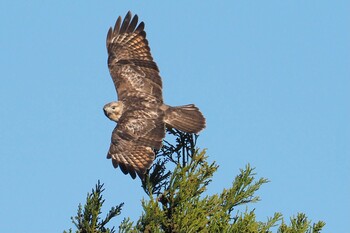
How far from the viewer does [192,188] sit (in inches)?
365

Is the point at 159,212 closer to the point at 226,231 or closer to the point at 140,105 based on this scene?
the point at 226,231

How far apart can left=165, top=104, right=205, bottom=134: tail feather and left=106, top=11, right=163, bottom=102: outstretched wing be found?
0.56 metres

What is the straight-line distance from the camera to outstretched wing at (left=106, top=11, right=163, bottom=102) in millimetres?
14992

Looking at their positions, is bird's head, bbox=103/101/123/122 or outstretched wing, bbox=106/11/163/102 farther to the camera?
outstretched wing, bbox=106/11/163/102

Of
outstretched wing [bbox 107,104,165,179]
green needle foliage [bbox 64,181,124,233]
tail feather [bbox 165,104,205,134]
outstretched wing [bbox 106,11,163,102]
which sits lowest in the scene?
green needle foliage [bbox 64,181,124,233]

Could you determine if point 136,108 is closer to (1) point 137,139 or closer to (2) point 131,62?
(1) point 137,139

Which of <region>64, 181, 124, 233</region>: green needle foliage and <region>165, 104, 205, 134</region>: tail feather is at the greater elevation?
<region>165, 104, 205, 134</region>: tail feather

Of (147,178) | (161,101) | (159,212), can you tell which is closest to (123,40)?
(161,101)

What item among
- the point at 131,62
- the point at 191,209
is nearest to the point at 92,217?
the point at 191,209

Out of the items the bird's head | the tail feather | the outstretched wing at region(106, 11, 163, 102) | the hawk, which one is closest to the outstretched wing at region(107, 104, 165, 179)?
the hawk

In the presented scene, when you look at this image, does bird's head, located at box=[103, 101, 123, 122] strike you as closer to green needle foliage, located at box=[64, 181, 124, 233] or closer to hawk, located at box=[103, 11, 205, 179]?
hawk, located at box=[103, 11, 205, 179]

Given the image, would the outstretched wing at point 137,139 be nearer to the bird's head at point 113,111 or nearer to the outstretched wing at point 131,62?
the bird's head at point 113,111

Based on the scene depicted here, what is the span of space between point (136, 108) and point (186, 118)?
1.03 metres

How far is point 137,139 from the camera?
13.0m
